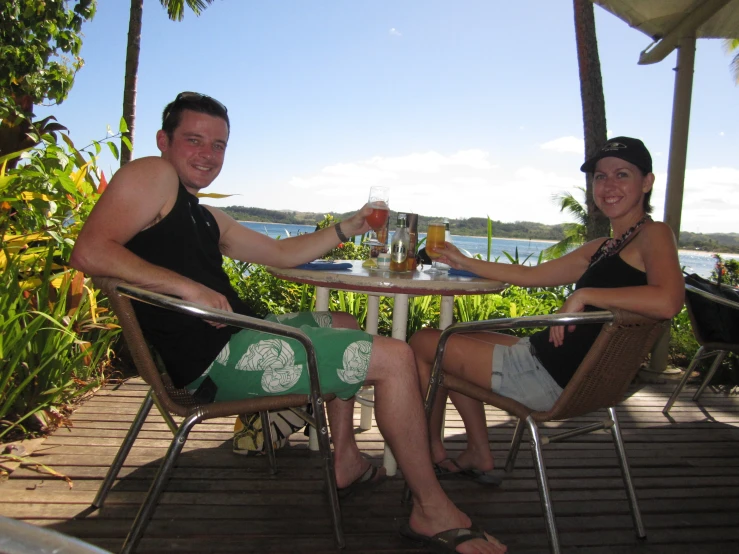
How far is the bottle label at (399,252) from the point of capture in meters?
2.39

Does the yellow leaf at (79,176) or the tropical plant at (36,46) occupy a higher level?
the tropical plant at (36,46)

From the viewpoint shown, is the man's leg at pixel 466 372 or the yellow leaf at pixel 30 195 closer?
the man's leg at pixel 466 372

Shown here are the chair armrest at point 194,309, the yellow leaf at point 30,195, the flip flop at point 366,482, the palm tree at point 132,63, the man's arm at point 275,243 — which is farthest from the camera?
the palm tree at point 132,63

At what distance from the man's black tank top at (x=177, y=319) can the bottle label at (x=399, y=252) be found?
86 cm

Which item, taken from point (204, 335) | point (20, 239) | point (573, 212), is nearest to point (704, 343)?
point (204, 335)

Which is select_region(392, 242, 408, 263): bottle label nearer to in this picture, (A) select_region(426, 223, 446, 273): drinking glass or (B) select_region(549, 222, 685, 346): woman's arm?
(A) select_region(426, 223, 446, 273): drinking glass

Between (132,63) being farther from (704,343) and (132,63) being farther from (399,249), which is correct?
(704,343)

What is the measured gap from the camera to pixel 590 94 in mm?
5297

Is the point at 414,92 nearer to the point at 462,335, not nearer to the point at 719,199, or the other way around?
the point at 462,335

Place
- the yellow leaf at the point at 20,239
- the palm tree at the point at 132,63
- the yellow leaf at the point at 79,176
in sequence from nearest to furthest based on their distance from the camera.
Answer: the yellow leaf at the point at 20,239
the yellow leaf at the point at 79,176
the palm tree at the point at 132,63

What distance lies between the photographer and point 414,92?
143 feet

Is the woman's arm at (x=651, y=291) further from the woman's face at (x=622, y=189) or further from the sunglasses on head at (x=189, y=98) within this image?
the sunglasses on head at (x=189, y=98)

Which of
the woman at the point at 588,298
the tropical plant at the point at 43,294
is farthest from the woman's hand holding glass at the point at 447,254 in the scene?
the tropical plant at the point at 43,294

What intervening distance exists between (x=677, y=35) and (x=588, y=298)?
3.54 metres
